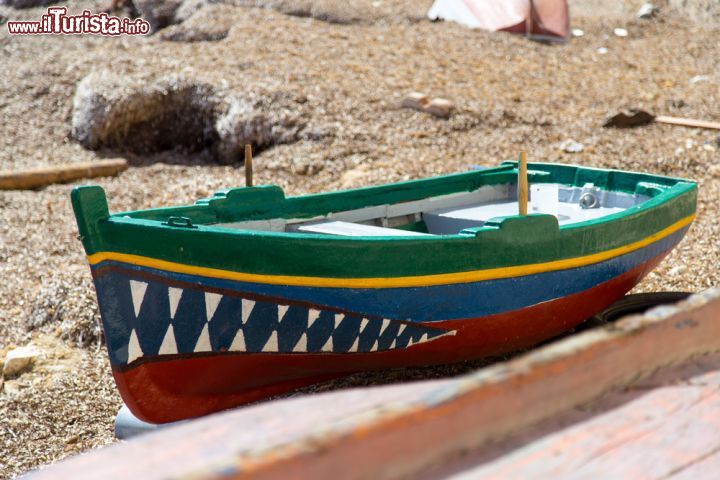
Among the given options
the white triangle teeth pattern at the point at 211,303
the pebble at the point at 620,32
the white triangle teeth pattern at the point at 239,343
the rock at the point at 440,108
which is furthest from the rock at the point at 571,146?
the white triangle teeth pattern at the point at 211,303

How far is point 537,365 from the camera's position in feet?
5.13

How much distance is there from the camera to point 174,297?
3.61m

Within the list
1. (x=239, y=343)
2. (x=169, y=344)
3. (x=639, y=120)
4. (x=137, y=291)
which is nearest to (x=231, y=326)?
(x=239, y=343)

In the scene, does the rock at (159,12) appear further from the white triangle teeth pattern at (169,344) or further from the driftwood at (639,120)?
the white triangle teeth pattern at (169,344)

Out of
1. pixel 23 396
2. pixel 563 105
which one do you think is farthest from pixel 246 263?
pixel 563 105

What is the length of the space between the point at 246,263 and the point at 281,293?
0.22 meters

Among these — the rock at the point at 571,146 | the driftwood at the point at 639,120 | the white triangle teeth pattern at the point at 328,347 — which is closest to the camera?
the white triangle teeth pattern at the point at 328,347

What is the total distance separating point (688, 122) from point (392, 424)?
7.98m

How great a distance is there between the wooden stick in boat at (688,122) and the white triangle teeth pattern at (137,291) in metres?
6.60

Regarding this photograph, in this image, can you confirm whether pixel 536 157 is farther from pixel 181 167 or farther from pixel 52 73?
pixel 52 73

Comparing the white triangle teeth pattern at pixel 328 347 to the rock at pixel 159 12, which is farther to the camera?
the rock at pixel 159 12

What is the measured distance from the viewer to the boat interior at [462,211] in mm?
4898

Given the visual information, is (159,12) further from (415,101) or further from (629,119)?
(629,119)

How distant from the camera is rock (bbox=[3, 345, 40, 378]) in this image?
16.1 ft
